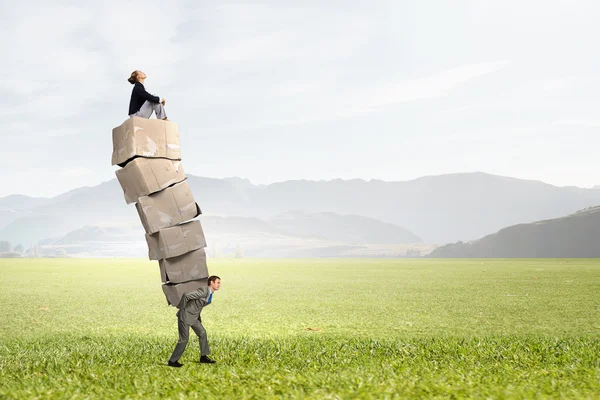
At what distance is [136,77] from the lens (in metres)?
6.57

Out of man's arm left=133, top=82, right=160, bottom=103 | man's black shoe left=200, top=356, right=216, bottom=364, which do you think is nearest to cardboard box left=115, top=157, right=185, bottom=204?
man's arm left=133, top=82, right=160, bottom=103

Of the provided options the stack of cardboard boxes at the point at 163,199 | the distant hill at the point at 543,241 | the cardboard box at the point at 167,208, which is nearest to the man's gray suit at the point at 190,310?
the stack of cardboard boxes at the point at 163,199

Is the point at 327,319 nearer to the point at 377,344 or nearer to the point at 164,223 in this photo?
the point at 377,344

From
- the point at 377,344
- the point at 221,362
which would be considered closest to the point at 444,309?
the point at 377,344

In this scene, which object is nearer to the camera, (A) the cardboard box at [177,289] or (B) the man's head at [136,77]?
(A) the cardboard box at [177,289]

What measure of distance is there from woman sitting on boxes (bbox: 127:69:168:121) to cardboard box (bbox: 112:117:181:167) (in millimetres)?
200

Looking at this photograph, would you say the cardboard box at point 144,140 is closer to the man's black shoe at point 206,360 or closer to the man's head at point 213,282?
the man's head at point 213,282

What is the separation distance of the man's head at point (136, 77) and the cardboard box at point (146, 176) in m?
1.09

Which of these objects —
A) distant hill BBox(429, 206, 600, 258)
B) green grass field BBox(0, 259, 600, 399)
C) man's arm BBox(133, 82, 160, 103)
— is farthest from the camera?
distant hill BBox(429, 206, 600, 258)

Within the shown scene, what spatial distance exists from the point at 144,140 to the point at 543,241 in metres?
141

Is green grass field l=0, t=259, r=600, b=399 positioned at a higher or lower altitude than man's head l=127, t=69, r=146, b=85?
lower

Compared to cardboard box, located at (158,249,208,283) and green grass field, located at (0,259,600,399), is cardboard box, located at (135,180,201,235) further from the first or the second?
green grass field, located at (0,259,600,399)

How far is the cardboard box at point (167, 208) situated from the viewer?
6168mm

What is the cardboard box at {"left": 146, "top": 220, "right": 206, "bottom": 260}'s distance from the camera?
616cm
